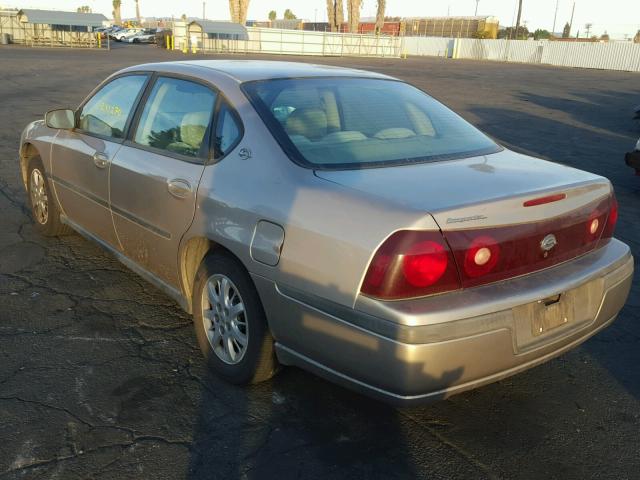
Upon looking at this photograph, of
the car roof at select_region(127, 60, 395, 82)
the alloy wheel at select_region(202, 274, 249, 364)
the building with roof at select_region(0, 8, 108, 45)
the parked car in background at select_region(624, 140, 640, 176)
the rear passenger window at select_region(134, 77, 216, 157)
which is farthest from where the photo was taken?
the building with roof at select_region(0, 8, 108, 45)

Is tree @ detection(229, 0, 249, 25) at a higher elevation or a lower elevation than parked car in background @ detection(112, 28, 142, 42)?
higher

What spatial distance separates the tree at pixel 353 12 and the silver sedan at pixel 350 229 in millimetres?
55408

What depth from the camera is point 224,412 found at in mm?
2928

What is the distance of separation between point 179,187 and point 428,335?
63.4 inches

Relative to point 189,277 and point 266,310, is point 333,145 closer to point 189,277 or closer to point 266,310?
point 266,310

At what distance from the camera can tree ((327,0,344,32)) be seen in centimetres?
5948

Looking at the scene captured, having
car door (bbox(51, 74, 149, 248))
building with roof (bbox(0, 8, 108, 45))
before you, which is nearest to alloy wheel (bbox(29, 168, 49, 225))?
car door (bbox(51, 74, 149, 248))

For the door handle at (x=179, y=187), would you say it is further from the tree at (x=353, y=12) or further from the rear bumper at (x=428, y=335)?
the tree at (x=353, y=12)

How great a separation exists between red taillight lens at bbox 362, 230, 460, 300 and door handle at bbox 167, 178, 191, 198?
4.16 feet

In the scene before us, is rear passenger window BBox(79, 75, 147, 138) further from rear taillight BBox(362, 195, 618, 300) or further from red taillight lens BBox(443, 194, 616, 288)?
red taillight lens BBox(443, 194, 616, 288)

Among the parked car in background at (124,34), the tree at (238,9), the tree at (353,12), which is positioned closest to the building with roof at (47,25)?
the tree at (238,9)

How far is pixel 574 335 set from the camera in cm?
276

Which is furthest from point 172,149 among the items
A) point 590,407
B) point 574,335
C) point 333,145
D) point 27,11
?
point 27,11

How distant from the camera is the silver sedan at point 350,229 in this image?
235 centimetres
